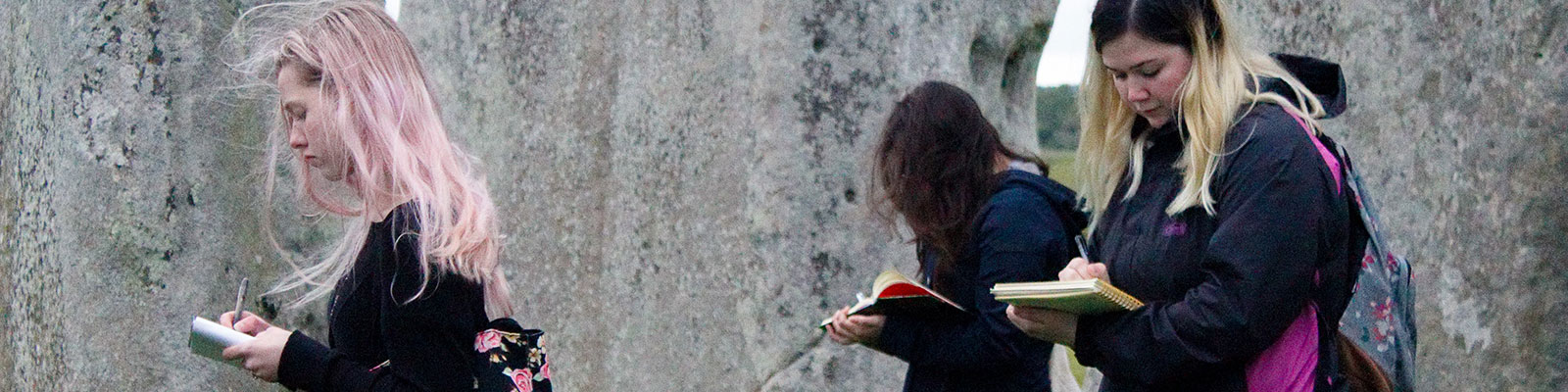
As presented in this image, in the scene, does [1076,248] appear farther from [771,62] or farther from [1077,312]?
[771,62]

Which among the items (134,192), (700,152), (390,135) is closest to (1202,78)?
(390,135)

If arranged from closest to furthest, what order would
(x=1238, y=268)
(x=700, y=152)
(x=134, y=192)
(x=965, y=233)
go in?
1. (x=1238, y=268)
2. (x=965, y=233)
3. (x=134, y=192)
4. (x=700, y=152)

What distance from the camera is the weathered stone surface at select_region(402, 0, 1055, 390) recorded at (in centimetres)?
462

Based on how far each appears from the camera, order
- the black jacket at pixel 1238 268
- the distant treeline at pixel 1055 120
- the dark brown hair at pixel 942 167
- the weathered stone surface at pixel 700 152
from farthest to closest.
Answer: the distant treeline at pixel 1055 120
the weathered stone surface at pixel 700 152
the dark brown hair at pixel 942 167
the black jacket at pixel 1238 268

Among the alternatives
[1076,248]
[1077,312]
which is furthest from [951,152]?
[1077,312]

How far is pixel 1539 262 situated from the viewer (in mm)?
3689

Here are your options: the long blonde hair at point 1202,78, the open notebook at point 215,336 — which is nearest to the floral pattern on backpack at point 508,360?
the open notebook at point 215,336

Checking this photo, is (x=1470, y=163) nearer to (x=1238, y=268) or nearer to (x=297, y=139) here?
(x=1238, y=268)

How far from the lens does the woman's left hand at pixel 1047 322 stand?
8.68 ft

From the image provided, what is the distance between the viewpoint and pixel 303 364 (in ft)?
8.19

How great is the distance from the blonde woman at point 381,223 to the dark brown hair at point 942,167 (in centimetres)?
97

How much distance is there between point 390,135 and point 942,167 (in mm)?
1186

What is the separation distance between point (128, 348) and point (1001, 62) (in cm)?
237

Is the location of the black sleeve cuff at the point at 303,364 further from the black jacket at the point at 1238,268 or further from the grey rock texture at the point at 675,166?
the grey rock texture at the point at 675,166
